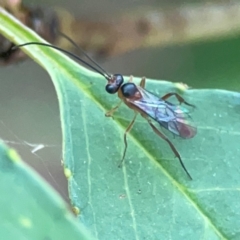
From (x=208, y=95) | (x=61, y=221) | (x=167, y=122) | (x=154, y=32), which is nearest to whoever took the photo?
(x=61, y=221)

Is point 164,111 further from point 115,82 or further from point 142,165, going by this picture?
point 142,165

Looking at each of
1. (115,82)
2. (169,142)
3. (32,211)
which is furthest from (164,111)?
(32,211)

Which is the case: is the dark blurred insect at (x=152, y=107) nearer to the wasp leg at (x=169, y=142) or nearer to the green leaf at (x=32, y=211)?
the wasp leg at (x=169, y=142)

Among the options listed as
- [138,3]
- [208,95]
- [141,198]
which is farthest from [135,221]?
[138,3]

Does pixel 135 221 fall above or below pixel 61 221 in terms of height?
below

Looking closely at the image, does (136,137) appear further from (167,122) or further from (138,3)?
(138,3)

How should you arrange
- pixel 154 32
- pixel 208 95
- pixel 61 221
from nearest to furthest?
pixel 61 221 < pixel 208 95 < pixel 154 32

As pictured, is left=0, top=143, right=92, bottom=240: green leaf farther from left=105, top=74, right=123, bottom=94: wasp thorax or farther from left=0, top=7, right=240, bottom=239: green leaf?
left=105, top=74, right=123, bottom=94: wasp thorax
